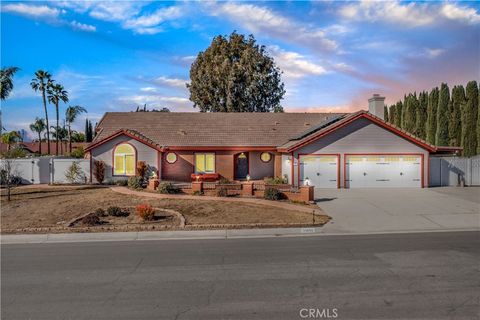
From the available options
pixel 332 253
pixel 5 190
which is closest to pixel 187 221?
pixel 332 253

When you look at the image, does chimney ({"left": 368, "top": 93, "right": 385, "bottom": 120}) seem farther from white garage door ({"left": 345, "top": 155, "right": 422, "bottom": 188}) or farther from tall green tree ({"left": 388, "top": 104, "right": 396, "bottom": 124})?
tall green tree ({"left": 388, "top": 104, "right": 396, "bottom": 124})

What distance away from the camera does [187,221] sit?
16062 millimetres

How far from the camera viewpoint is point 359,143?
2672cm

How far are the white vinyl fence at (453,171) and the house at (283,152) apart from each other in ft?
2.96

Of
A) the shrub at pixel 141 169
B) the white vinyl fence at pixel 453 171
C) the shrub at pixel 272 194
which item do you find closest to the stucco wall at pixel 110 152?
the shrub at pixel 141 169

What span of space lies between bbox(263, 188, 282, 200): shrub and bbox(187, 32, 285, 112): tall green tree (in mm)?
27648

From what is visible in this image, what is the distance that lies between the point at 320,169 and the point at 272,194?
730cm

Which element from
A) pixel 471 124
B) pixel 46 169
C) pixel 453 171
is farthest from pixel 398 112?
pixel 46 169

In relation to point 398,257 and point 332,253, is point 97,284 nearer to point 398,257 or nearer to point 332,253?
point 332,253

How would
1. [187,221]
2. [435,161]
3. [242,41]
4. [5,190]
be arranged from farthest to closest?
[242,41]
[435,161]
[5,190]
[187,221]

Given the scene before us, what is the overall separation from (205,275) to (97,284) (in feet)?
7.74

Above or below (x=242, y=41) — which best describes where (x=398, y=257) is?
below

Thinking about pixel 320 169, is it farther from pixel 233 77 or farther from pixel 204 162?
pixel 233 77

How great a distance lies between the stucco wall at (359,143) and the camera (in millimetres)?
26672
